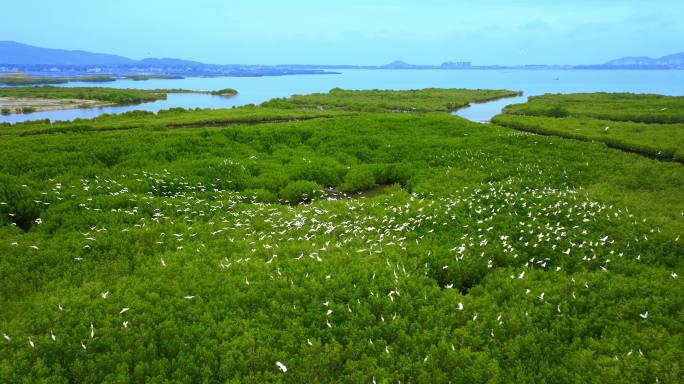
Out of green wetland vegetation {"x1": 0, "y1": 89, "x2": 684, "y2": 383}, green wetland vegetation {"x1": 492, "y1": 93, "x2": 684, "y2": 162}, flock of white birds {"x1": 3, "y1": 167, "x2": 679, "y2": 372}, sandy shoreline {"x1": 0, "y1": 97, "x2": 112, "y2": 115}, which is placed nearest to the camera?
green wetland vegetation {"x1": 0, "y1": 89, "x2": 684, "y2": 383}

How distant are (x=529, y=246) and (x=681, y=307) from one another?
389cm

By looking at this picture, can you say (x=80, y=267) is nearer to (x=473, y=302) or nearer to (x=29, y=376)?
(x=29, y=376)

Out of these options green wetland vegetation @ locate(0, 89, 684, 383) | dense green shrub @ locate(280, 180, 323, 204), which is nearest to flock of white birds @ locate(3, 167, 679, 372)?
green wetland vegetation @ locate(0, 89, 684, 383)

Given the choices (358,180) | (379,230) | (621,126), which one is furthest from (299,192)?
(621,126)

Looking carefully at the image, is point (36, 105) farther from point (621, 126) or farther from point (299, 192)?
point (621, 126)

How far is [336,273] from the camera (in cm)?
1107

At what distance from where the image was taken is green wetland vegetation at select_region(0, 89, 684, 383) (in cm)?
820

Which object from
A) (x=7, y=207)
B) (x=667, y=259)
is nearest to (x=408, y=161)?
(x=667, y=259)

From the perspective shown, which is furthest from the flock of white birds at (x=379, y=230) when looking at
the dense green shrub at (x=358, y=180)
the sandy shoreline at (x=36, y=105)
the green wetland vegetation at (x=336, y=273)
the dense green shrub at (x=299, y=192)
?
the sandy shoreline at (x=36, y=105)

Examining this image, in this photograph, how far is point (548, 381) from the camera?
316 inches

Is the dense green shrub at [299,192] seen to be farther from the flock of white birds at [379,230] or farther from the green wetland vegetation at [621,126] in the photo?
the green wetland vegetation at [621,126]

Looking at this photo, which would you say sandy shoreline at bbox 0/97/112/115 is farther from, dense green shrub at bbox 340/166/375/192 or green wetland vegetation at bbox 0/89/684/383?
dense green shrub at bbox 340/166/375/192

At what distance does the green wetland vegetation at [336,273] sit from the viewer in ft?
26.9

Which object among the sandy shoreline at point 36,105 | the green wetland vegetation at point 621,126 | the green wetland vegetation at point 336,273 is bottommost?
the green wetland vegetation at point 336,273
